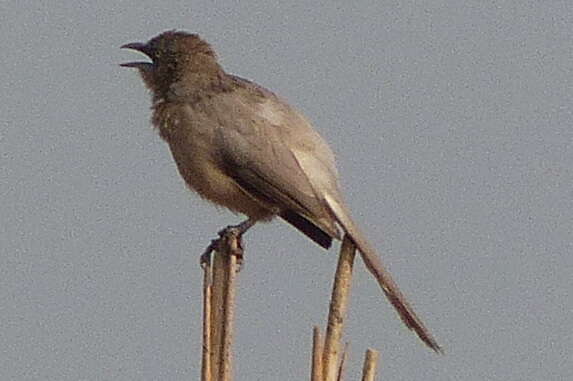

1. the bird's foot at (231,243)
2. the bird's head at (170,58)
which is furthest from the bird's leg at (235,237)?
the bird's head at (170,58)

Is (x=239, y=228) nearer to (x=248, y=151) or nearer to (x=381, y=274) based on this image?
(x=248, y=151)

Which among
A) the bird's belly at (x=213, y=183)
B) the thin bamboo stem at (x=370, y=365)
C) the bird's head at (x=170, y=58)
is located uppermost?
the bird's head at (x=170, y=58)

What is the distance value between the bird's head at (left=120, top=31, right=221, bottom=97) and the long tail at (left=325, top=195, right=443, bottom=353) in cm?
112

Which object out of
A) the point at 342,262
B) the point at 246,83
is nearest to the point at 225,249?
the point at 342,262

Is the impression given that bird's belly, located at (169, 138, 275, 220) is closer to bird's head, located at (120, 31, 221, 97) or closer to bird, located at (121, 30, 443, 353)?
bird, located at (121, 30, 443, 353)

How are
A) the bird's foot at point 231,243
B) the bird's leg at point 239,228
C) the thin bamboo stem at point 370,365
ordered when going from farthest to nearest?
the bird's leg at point 239,228 → the bird's foot at point 231,243 → the thin bamboo stem at point 370,365

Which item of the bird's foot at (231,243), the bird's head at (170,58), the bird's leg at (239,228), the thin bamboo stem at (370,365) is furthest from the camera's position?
the bird's head at (170,58)

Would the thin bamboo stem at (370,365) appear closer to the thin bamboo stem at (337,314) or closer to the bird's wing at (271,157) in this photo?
the thin bamboo stem at (337,314)

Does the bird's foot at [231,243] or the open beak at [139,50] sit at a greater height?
the open beak at [139,50]

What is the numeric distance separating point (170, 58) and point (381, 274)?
1.92 meters

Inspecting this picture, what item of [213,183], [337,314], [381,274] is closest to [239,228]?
[213,183]

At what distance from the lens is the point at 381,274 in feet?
14.6

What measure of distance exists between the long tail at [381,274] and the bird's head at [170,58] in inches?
44.2

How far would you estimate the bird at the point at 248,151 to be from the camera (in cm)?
516
